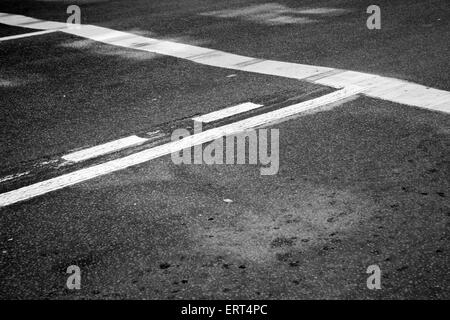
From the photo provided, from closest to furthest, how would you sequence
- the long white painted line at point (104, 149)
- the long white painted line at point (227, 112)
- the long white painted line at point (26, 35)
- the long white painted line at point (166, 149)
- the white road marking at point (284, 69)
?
the long white painted line at point (166, 149)
the long white painted line at point (104, 149)
the long white painted line at point (227, 112)
the white road marking at point (284, 69)
the long white painted line at point (26, 35)

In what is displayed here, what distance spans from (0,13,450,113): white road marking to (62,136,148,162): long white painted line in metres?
2.49

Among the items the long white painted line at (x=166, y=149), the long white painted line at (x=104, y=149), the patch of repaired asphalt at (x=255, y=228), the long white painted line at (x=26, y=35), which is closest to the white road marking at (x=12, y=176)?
the long white painted line at (x=166, y=149)

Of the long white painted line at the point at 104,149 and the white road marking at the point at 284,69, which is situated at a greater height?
the white road marking at the point at 284,69

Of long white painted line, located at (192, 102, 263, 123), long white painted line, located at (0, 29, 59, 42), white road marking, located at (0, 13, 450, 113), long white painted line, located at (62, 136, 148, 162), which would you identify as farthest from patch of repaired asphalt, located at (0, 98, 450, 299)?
long white painted line, located at (0, 29, 59, 42)

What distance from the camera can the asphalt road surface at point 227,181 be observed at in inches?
136

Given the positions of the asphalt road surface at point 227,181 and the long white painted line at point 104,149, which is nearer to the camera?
the asphalt road surface at point 227,181

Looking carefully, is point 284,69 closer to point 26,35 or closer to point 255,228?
point 255,228

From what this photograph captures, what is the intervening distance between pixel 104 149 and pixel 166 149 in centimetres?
57

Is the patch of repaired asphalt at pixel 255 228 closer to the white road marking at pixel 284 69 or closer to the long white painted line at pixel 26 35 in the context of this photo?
the white road marking at pixel 284 69

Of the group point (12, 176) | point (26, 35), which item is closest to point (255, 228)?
point (12, 176)

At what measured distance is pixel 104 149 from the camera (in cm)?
522

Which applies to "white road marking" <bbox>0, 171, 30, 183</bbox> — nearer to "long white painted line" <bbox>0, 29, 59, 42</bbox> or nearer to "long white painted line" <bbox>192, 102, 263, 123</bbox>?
"long white painted line" <bbox>192, 102, 263, 123</bbox>

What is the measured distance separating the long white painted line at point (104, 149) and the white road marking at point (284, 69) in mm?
2494
